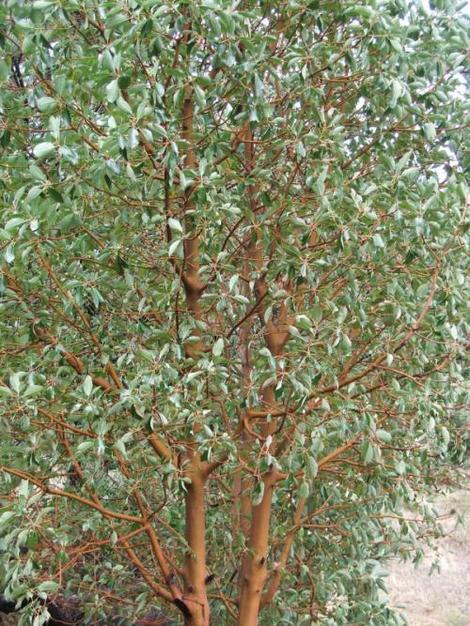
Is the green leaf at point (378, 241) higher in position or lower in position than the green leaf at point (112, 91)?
lower

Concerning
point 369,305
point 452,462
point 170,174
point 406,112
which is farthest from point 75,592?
point 406,112

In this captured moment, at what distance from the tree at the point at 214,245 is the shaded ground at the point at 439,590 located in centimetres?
455

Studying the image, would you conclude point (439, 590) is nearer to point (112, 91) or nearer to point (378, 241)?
point (378, 241)

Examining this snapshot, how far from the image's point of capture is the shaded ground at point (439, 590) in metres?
7.42

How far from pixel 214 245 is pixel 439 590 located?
6.63m

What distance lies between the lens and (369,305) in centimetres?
308

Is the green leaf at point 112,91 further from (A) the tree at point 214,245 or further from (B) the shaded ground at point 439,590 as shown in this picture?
(B) the shaded ground at point 439,590

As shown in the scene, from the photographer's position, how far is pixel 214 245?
118 inches

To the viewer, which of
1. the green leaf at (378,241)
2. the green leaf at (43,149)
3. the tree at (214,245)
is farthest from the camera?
the green leaf at (378,241)

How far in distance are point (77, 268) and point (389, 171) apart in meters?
1.28

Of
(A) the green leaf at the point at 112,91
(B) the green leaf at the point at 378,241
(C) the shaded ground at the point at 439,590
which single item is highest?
(A) the green leaf at the point at 112,91

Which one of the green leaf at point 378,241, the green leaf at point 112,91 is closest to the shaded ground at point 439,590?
the green leaf at point 378,241

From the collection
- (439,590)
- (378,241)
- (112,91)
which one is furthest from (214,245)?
(439,590)

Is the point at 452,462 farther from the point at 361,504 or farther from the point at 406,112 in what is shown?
the point at 406,112
